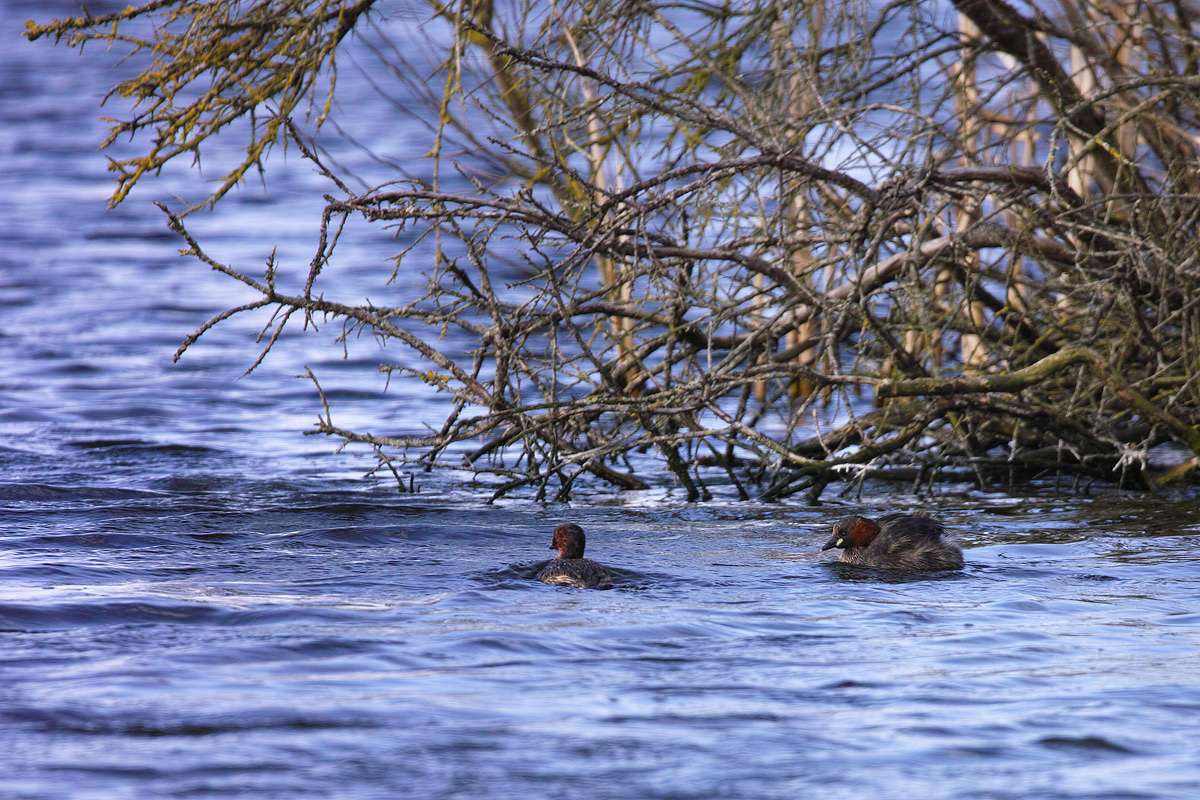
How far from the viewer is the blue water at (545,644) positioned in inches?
227

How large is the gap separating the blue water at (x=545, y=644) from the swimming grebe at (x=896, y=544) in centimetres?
17

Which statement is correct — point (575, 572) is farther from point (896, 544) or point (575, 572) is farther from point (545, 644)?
point (896, 544)

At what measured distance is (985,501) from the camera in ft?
36.6

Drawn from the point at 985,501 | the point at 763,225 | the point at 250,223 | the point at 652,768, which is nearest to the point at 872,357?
the point at 985,501

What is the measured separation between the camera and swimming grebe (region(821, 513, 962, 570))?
8.92 metres

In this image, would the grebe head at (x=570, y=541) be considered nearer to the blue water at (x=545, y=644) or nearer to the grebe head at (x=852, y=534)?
the blue water at (x=545, y=644)

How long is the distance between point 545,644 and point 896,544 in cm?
249

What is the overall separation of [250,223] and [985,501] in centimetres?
1687

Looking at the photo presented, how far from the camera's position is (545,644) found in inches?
284

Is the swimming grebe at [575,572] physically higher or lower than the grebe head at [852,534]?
lower

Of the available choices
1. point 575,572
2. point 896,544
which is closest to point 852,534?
point 896,544

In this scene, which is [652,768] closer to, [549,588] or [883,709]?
[883,709]

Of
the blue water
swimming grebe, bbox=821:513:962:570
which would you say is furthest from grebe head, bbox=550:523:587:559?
swimming grebe, bbox=821:513:962:570

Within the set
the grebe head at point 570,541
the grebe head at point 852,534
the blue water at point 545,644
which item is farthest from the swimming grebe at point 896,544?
the grebe head at point 570,541
